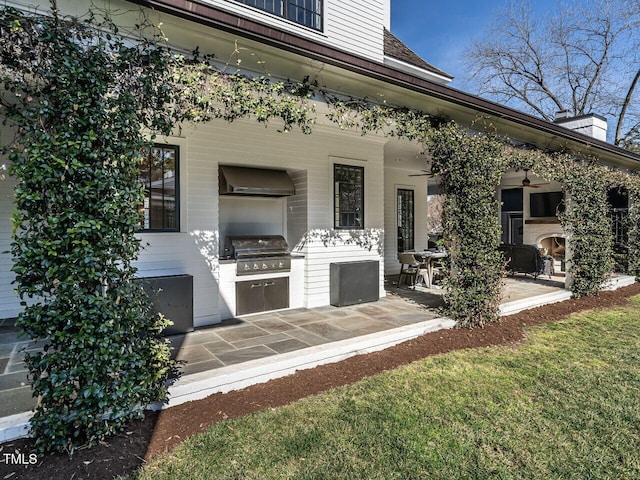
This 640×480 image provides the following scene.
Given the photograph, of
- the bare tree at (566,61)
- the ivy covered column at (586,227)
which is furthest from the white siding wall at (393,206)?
the bare tree at (566,61)

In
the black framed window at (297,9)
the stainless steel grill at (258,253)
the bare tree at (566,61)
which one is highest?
the bare tree at (566,61)

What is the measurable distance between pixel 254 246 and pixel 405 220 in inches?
257

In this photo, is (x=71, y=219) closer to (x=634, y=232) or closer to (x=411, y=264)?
(x=411, y=264)

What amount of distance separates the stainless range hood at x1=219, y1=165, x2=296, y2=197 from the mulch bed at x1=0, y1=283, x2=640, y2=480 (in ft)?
9.91

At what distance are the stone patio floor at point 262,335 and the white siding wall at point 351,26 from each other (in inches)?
187

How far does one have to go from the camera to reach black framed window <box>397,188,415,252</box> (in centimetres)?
1122

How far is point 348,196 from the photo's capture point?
7047 mm

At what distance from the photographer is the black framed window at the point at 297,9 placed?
21.7ft

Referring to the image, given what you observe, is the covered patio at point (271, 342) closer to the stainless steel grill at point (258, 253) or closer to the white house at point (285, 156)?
the white house at point (285, 156)

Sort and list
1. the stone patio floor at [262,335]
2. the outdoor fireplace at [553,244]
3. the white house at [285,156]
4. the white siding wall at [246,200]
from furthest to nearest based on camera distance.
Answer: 1. the outdoor fireplace at [553,244]
2. the white siding wall at [246,200]
3. the white house at [285,156]
4. the stone patio floor at [262,335]

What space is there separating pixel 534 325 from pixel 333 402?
13.6 ft

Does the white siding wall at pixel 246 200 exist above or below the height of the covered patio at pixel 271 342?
above

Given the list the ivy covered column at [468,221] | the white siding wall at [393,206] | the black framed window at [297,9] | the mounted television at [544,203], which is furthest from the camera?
the mounted television at [544,203]

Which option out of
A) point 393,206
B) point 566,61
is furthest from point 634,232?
point 566,61
